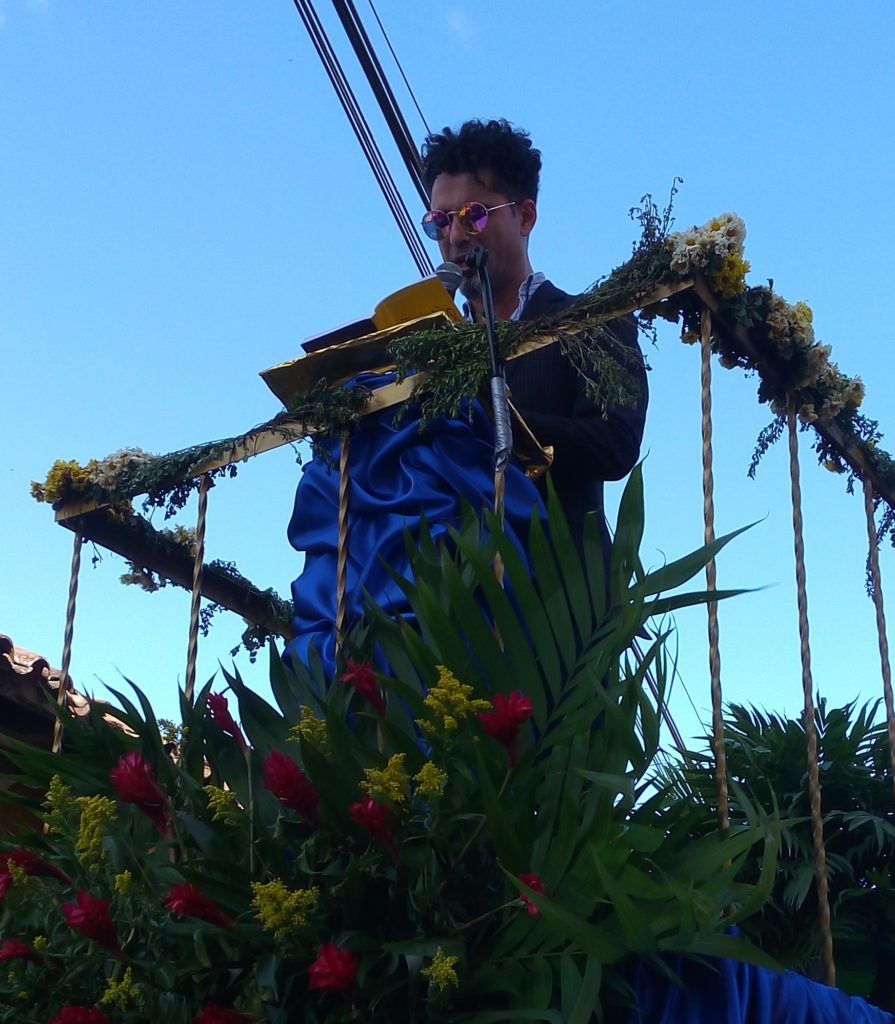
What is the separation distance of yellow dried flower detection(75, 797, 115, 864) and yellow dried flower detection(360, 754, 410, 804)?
429 mm

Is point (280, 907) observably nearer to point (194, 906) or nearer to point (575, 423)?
point (194, 906)

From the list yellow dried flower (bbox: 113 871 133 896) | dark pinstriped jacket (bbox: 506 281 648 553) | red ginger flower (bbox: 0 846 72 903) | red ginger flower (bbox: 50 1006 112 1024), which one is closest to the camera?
red ginger flower (bbox: 50 1006 112 1024)

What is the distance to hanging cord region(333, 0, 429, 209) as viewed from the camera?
6.33 metres

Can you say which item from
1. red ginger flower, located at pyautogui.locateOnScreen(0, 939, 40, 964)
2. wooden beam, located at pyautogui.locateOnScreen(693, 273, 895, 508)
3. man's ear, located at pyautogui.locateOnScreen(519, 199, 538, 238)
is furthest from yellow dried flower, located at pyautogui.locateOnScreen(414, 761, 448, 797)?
man's ear, located at pyautogui.locateOnScreen(519, 199, 538, 238)

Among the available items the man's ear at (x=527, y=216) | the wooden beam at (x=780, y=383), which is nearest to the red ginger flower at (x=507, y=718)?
the wooden beam at (x=780, y=383)

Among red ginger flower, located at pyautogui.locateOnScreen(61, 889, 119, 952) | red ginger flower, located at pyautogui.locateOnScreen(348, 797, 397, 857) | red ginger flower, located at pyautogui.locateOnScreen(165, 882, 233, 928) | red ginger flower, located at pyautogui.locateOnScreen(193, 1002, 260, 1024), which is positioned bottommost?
red ginger flower, located at pyautogui.locateOnScreen(193, 1002, 260, 1024)

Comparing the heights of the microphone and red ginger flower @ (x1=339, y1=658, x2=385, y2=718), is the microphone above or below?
above

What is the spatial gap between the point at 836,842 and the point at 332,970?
166cm

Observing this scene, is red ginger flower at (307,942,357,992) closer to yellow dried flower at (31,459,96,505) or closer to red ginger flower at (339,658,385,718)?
red ginger flower at (339,658,385,718)

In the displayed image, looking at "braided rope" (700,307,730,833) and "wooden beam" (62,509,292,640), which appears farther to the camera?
"wooden beam" (62,509,292,640)

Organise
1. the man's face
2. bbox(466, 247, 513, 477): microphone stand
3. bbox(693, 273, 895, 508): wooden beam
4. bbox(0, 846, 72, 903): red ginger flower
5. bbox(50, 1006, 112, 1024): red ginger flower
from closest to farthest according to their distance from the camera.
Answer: bbox(50, 1006, 112, 1024): red ginger flower < bbox(0, 846, 72, 903): red ginger flower < bbox(466, 247, 513, 477): microphone stand < bbox(693, 273, 895, 508): wooden beam < the man's face

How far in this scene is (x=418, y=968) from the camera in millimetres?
1776

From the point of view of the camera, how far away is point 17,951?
193 cm

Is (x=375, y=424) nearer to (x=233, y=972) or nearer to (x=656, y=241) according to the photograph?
(x=656, y=241)
